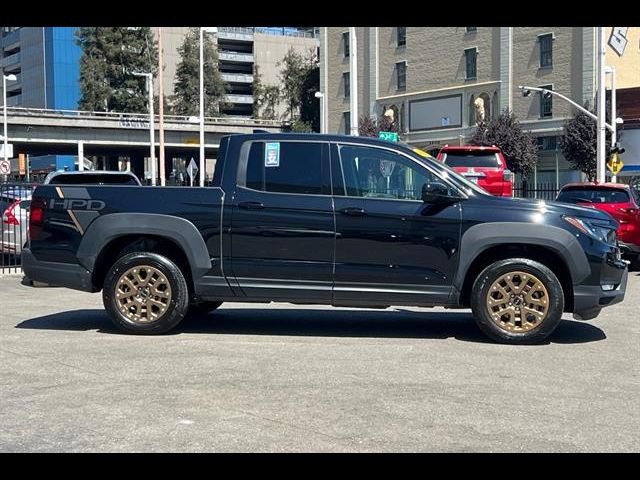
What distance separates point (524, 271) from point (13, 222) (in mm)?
10335

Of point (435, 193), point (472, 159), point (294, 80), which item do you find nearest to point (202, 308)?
point (435, 193)

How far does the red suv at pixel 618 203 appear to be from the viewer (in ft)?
48.3

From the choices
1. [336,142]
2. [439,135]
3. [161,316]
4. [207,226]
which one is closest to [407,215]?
[336,142]

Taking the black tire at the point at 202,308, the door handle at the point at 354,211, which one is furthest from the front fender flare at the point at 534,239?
the black tire at the point at 202,308

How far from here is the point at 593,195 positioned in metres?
15.5

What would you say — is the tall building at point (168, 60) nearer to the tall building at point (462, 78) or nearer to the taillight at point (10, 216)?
the tall building at point (462, 78)

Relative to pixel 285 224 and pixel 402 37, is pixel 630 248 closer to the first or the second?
pixel 285 224

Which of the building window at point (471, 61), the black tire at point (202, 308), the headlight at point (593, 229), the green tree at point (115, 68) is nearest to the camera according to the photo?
the headlight at point (593, 229)

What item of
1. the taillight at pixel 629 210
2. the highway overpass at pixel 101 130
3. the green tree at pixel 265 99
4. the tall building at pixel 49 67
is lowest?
the taillight at pixel 629 210

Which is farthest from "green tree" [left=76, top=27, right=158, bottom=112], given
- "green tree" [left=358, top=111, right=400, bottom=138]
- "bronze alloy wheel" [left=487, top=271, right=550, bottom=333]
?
"bronze alloy wheel" [left=487, top=271, right=550, bottom=333]

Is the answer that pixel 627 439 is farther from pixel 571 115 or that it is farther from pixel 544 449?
pixel 571 115

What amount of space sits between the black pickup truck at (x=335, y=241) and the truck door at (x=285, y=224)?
13 millimetres

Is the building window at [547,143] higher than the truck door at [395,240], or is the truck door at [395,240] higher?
the building window at [547,143]

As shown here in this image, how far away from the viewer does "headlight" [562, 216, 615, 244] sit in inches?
317
